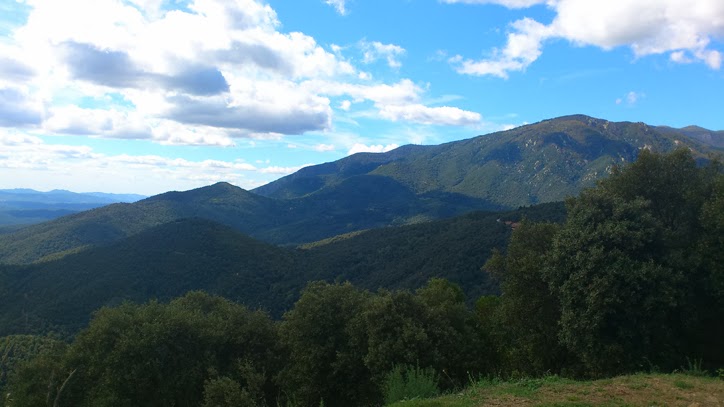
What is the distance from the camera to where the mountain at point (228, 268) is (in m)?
91.1

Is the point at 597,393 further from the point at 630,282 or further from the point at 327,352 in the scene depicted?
the point at 327,352

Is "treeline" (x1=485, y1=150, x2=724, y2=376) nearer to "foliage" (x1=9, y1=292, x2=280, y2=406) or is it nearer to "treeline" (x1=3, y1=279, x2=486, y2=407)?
"treeline" (x1=3, y1=279, x2=486, y2=407)

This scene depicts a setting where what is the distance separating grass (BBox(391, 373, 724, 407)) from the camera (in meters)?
9.61

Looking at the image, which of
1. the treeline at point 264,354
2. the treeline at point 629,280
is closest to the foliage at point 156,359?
the treeline at point 264,354

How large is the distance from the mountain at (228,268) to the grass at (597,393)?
6836 cm

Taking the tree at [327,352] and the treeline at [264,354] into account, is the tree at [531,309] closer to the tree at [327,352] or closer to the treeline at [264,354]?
the treeline at [264,354]

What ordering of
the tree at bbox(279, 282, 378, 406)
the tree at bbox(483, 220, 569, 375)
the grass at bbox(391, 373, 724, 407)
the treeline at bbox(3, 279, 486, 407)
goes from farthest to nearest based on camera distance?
the tree at bbox(279, 282, 378, 406) → the tree at bbox(483, 220, 569, 375) → the treeline at bbox(3, 279, 486, 407) → the grass at bbox(391, 373, 724, 407)

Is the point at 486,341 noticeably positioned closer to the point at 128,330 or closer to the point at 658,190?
the point at 658,190

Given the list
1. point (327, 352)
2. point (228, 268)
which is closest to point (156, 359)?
point (327, 352)

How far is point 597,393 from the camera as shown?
1025cm

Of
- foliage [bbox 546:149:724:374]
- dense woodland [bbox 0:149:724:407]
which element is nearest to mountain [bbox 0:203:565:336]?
dense woodland [bbox 0:149:724:407]

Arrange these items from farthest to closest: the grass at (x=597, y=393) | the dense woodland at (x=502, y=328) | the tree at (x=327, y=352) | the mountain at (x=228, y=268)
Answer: the mountain at (x=228, y=268) < the tree at (x=327, y=352) < the dense woodland at (x=502, y=328) < the grass at (x=597, y=393)

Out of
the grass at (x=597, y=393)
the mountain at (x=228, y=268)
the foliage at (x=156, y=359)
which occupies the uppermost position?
the grass at (x=597, y=393)

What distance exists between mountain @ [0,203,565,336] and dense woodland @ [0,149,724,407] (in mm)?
59831
